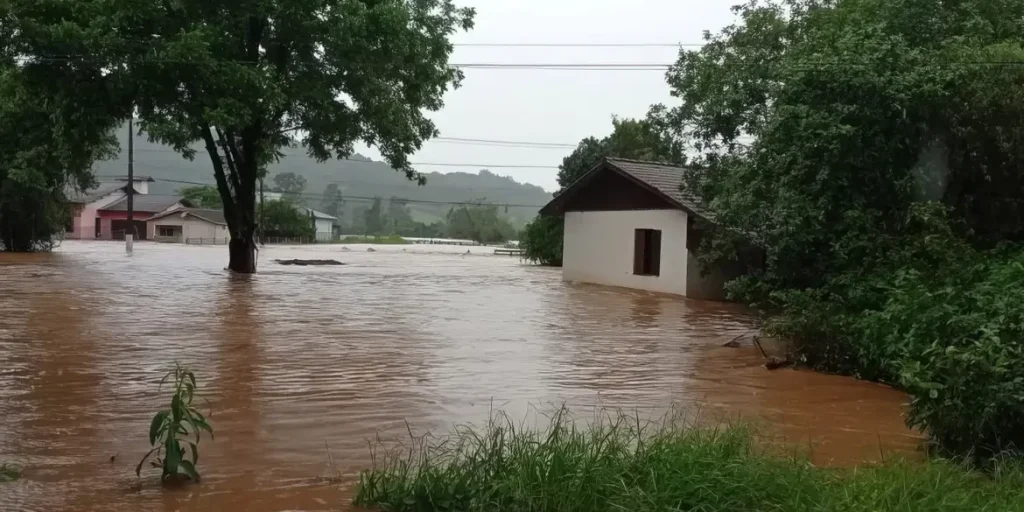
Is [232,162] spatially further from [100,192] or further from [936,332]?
[100,192]

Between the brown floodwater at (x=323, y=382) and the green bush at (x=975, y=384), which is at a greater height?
the green bush at (x=975, y=384)

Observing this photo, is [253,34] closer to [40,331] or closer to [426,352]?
[40,331]

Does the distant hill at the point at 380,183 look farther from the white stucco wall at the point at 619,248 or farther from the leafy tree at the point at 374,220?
the white stucco wall at the point at 619,248

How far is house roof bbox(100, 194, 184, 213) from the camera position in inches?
2977

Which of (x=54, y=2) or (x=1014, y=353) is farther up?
(x=54, y=2)

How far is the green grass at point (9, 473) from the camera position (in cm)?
568

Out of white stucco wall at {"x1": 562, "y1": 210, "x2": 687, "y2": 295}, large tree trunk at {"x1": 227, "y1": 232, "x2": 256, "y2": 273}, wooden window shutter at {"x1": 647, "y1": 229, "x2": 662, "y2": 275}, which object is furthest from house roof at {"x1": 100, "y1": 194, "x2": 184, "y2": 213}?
wooden window shutter at {"x1": 647, "y1": 229, "x2": 662, "y2": 275}

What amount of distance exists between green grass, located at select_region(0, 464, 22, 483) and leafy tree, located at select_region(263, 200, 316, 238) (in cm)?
6915

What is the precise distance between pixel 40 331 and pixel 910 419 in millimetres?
12376

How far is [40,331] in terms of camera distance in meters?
13.4

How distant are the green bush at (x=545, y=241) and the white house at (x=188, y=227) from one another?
123 feet

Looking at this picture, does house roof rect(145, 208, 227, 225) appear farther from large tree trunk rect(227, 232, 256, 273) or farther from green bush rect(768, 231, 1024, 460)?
green bush rect(768, 231, 1024, 460)

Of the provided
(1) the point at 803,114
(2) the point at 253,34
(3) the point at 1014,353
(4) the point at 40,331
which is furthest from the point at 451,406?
(2) the point at 253,34

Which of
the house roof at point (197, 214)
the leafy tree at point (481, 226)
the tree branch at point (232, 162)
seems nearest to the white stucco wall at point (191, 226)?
the house roof at point (197, 214)
